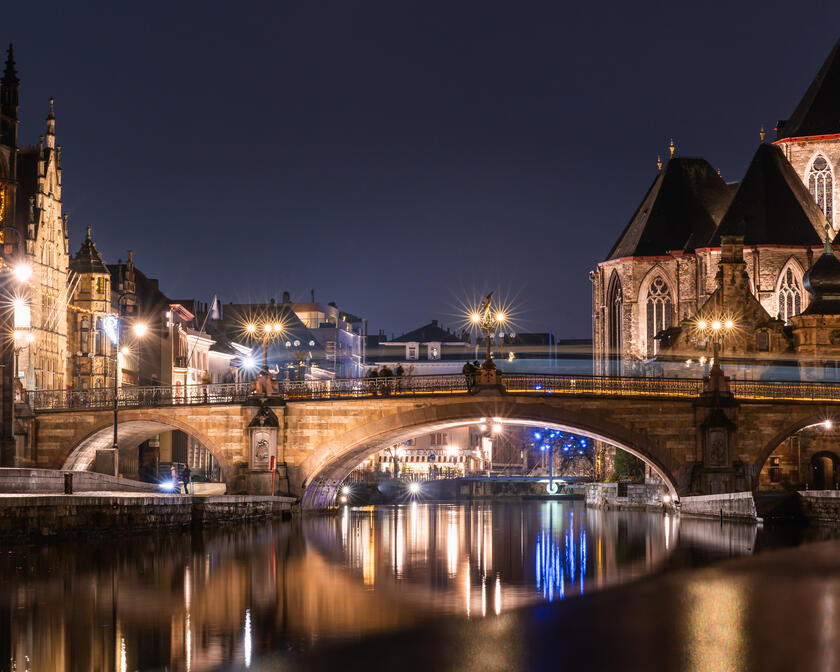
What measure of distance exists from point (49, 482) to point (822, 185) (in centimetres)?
6324

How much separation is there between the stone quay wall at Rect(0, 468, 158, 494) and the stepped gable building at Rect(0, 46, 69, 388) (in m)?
17.7

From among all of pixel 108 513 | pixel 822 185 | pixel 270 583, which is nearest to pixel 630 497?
pixel 822 185

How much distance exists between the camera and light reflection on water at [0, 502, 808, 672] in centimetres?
1942

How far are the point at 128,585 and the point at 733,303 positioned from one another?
58.5 meters

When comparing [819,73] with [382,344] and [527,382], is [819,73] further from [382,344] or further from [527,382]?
[382,344]

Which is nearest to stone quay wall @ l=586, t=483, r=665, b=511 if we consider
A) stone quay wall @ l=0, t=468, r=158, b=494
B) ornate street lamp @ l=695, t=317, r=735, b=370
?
ornate street lamp @ l=695, t=317, r=735, b=370

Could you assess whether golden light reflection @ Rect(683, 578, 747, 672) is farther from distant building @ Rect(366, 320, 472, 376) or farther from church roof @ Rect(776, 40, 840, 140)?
distant building @ Rect(366, 320, 472, 376)

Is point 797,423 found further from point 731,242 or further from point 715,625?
point 715,625

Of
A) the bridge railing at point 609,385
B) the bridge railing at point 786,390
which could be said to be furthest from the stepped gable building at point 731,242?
the bridge railing at point 609,385

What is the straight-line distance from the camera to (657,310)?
98.2m

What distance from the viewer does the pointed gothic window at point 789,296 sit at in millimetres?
86500

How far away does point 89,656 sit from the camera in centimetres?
1827

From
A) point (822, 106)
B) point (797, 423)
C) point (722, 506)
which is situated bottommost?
point (722, 506)

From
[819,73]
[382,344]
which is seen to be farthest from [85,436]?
[382,344]
